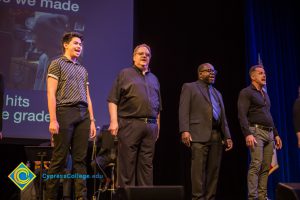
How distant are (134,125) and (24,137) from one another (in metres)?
1.95

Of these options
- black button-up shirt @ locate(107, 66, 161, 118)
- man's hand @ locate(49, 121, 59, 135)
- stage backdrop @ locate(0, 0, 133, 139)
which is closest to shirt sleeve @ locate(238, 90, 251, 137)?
black button-up shirt @ locate(107, 66, 161, 118)

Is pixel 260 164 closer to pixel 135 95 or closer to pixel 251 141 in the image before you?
pixel 251 141

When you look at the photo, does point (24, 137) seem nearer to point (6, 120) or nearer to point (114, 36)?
point (6, 120)

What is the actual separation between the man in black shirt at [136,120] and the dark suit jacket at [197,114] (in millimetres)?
373

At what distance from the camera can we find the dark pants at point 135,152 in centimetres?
361

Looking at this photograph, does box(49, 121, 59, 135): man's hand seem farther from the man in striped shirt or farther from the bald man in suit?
the bald man in suit

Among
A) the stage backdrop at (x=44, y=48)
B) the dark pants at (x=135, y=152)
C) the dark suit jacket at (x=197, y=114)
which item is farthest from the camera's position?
the stage backdrop at (x=44, y=48)

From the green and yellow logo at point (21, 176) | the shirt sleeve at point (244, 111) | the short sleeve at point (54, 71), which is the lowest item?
the green and yellow logo at point (21, 176)

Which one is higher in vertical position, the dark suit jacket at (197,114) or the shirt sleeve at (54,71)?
the shirt sleeve at (54,71)

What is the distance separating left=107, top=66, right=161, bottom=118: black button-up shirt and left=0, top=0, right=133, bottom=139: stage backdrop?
1631 millimetres

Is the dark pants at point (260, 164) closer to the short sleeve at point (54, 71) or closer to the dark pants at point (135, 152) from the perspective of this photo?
the dark pants at point (135, 152)

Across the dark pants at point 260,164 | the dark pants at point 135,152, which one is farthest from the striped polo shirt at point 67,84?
the dark pants at point 260,164

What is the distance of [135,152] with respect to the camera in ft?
12.0

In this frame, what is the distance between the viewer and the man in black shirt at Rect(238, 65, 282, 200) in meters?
4.41
